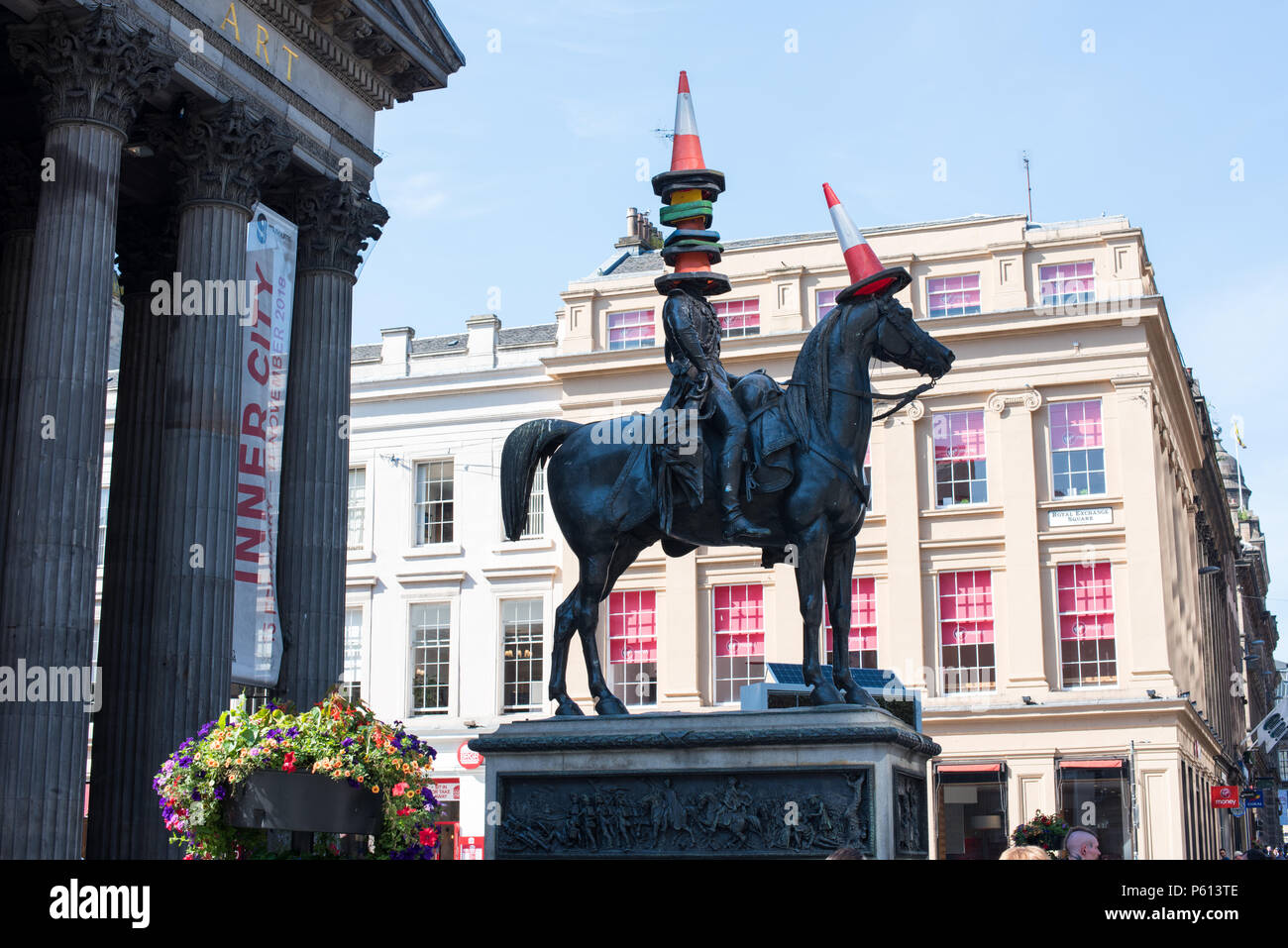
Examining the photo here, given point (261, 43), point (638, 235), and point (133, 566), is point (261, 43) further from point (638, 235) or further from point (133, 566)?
point (638, 235)

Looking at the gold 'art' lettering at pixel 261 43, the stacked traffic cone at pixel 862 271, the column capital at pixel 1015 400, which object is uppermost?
the gold 'art' lettering at pixel 261 43

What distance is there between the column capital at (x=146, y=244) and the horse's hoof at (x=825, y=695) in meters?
15.1

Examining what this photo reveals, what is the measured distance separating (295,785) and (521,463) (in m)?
3.20

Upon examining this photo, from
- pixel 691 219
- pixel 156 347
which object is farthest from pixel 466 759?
pixel 691 219

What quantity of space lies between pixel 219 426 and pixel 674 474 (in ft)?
29.3

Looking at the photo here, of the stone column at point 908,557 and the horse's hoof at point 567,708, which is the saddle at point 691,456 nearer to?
the horse's hoof at point 567,708

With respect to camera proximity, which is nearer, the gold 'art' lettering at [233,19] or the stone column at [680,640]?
the gold 'art' lettering at [233,19]

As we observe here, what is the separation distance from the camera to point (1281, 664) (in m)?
136

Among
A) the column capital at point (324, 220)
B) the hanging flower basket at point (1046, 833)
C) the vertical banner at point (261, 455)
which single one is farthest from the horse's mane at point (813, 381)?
the column capital at point (324, 220)

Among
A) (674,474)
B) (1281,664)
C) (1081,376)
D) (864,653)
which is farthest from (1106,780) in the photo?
(1281,664)

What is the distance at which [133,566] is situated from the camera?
21.5 meters

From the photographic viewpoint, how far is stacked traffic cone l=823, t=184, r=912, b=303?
1156 centimetres

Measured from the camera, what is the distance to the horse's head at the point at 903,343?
11.6 meters
